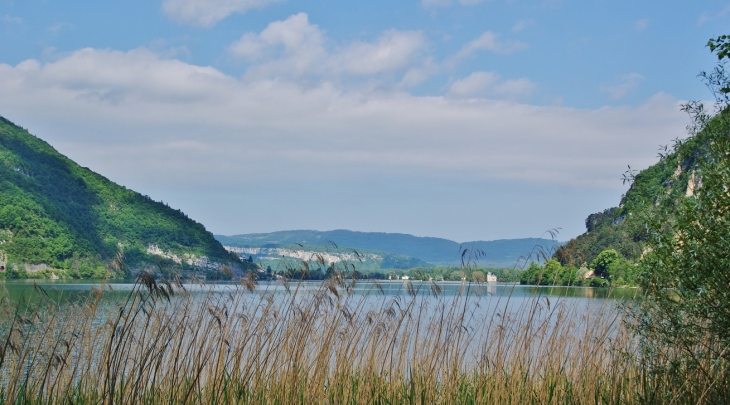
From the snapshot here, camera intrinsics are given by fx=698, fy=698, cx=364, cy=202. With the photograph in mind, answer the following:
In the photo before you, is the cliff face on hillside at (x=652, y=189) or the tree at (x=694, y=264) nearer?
the tree at (x=694, y=264)

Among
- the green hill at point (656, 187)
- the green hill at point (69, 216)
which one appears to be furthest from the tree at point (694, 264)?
the green hill at point (69, 216)

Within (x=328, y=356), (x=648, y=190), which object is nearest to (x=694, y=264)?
(x=648, y=190)

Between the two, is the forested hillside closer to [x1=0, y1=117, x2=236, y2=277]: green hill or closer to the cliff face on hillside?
the cliff face on hillside

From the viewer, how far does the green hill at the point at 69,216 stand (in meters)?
75.8

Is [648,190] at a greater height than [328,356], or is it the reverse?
[648,190]

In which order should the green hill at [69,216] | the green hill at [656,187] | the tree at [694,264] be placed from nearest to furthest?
1. the tree at [694,264]
2. the green hill at [656,187]
3. the green hill at [69,216]

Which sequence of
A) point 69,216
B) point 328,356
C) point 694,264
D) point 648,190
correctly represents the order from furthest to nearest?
point 69,216, point 328,356, point 648,190, point 694,264

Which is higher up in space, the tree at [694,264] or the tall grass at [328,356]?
the tree at [694,264]

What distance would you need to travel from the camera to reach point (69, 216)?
8981cm

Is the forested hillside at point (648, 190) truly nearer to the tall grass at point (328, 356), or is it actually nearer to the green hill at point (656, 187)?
the green hill at point (656, 187)

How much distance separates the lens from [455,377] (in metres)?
6.54

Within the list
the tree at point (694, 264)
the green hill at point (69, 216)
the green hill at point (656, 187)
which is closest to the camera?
the tree at point (694, 264)

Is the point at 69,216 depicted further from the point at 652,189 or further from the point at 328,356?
the point at 652,189

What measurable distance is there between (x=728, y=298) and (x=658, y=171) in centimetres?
165
